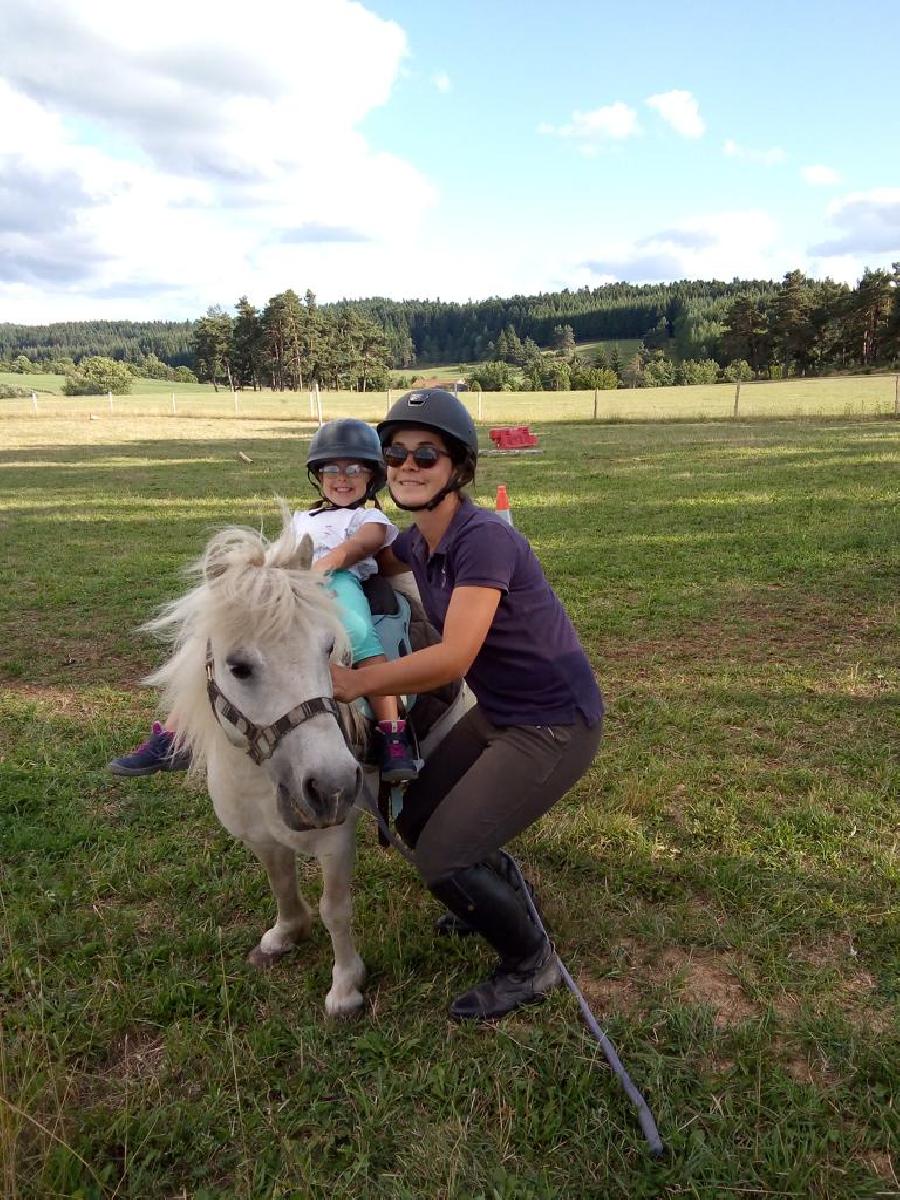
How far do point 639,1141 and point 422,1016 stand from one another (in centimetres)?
90

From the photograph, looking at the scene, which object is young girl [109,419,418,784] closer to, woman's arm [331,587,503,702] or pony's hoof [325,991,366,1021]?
woman's arm [331,587,503,702]

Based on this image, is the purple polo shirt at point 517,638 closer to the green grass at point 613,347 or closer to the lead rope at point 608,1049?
the lead rope at point 608,1049

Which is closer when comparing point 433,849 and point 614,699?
point 433,849

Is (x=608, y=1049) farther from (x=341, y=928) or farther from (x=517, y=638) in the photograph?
(x=517, y=638)

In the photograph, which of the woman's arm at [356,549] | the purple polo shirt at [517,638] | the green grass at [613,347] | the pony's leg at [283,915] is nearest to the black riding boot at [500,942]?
the purple polo shirt at [517,638]

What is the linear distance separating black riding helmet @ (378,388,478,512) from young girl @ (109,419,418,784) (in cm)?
43

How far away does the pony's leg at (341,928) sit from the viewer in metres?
2.83

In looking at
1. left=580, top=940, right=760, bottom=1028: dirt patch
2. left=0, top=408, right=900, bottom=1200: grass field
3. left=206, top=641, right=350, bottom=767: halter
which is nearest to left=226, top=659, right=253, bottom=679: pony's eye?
left=206, top=641, right=350, bottom=767: halter

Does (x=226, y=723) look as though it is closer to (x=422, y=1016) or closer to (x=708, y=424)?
(x=422, y=1016)

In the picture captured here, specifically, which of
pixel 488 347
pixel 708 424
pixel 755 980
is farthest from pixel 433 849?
pixel 488 347

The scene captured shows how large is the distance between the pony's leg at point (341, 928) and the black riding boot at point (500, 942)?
0.41 metres

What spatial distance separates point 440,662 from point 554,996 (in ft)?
4.94

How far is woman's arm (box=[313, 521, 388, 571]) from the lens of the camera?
10.1ft

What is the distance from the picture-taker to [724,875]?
3.48m
